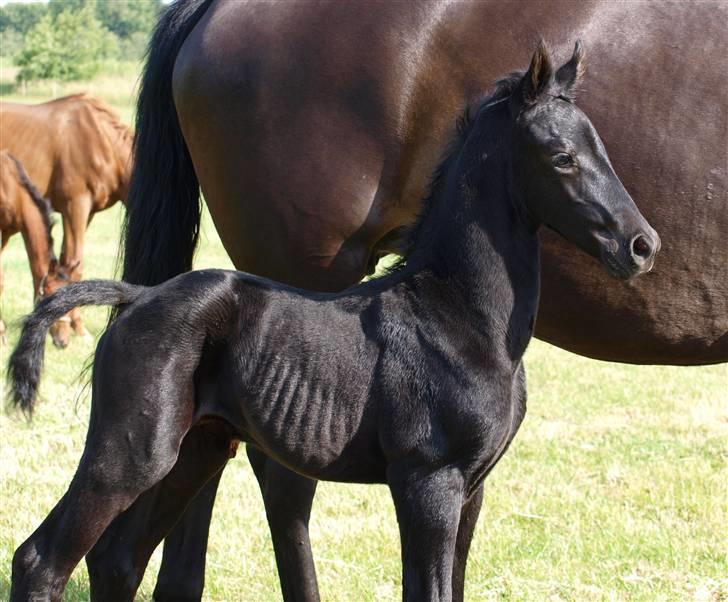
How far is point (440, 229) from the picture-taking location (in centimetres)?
274

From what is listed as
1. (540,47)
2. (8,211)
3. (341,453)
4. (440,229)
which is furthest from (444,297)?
(8,211)

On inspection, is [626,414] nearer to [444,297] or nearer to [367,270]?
[367,270]

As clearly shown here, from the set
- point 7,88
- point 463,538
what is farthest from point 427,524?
point 7,88

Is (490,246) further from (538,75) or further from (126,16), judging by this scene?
(126,16)

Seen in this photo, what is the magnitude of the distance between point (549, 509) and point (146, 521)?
2254 mm

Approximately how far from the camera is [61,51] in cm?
4662

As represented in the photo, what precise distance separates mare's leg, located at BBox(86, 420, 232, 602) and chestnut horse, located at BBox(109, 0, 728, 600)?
0.44 meters

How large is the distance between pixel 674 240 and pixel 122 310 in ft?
5.26

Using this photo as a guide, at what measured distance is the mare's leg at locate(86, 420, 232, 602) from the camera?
298cm

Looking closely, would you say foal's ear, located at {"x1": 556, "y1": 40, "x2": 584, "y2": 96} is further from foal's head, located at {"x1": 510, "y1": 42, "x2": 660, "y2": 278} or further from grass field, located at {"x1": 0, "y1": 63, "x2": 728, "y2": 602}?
grass field, located at {"x1": 0, "y1": 63, "x2": 728, "y2": 602}

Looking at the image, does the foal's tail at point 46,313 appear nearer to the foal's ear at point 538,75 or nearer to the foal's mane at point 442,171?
the foal's mane at point 442,171

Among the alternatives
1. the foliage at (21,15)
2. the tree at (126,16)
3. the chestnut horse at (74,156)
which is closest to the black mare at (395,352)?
the chestnut horse at (74,156)

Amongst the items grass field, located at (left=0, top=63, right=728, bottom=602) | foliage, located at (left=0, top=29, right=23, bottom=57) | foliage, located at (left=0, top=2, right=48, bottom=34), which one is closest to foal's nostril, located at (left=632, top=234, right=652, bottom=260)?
grass field, located at (left=0, top=63, right=728, bottom=602)

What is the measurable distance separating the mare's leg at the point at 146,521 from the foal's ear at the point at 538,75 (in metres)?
1.19
